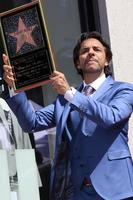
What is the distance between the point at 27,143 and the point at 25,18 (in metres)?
1.23

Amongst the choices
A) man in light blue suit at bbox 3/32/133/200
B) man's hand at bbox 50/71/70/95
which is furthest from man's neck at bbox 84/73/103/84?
man's hand at bbox 50/71/70/95

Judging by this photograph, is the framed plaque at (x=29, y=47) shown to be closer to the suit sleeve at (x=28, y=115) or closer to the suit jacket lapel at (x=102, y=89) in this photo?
the suit sleeve at (x=28, y=115)

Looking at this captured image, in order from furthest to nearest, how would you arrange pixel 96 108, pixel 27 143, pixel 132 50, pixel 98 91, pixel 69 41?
pixel 132 50 → pixel 69 41 → pixel 27 143 → pixel 98 91 → pixel 96 108

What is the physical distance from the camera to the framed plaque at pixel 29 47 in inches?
136

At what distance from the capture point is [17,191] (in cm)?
368

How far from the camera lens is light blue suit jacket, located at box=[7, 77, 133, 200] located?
3.42 metres

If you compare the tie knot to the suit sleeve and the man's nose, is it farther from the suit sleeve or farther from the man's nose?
the suit sleeve

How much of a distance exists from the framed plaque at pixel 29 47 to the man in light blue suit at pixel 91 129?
0.20ft

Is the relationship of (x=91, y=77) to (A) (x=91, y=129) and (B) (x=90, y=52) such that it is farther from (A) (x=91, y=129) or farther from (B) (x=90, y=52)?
(A) (x=91, y=129)

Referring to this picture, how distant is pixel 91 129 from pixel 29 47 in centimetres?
60

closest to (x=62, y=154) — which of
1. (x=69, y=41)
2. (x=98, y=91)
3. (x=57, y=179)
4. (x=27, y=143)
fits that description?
(x=57, y=179)

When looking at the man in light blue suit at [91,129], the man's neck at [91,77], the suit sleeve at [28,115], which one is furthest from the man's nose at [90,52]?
the suit sleeve at [28,115]

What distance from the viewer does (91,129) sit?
3590 mm

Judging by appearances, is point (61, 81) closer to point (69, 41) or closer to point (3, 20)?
point (3, 20)
